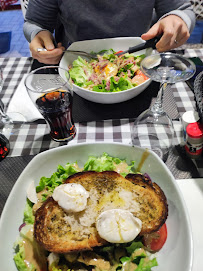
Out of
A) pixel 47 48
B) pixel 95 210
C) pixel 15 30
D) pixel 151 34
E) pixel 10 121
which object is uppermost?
pixel 151 34

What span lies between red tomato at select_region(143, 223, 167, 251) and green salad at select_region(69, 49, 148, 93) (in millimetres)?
674

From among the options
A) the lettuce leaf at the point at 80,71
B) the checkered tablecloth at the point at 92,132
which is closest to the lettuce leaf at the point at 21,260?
the checkered tablecloth at the point at 92,132

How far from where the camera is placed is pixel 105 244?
610 millimetres

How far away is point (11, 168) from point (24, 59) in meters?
0.89

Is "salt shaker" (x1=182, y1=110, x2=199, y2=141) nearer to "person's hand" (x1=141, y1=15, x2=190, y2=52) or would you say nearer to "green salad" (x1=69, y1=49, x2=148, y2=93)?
"green salad" (x1=69, y1=49, x2=148, y2=93)

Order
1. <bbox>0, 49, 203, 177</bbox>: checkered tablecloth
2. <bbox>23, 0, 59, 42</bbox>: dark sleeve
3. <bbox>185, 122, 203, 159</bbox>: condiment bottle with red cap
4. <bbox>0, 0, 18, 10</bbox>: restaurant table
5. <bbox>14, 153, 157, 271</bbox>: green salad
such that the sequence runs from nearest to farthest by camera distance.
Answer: <bbox>14, 153, 157, 271</bbox>: green salad < <bbox>185, 122, 203, 159</bbox>: condiment bottle with red cap < <bbox>0, 49, 203, 177</bbox>: checkered tablecloth < <bbox>23, 0, 59, 42</bbox>: dark sleeve < <bbox>0, 0, 18, 10</bbox>: restaurant table

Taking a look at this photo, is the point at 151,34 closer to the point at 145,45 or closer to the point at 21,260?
the point at 145,45

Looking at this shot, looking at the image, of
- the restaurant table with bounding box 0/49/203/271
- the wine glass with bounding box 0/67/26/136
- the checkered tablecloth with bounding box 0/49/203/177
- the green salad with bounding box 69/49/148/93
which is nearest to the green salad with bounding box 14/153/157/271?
the restaurant table with bounding box 0/49/203/271

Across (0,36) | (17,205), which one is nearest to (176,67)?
(17,205)

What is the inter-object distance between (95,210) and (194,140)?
1.51 feet

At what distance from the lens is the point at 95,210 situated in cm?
65

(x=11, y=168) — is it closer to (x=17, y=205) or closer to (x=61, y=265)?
(x=17, y=205)

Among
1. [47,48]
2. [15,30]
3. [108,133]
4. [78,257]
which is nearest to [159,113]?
[108,133]

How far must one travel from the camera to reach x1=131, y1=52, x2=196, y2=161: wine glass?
Answer: 89 cm
